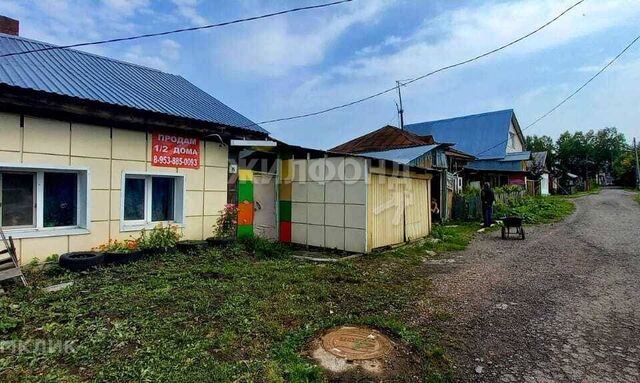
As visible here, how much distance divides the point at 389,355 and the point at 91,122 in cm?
650

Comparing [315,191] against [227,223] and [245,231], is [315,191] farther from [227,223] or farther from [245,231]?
[227,223]

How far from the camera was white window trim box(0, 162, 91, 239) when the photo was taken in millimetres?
5629

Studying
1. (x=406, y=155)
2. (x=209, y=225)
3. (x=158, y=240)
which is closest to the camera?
(x=158, y=240)

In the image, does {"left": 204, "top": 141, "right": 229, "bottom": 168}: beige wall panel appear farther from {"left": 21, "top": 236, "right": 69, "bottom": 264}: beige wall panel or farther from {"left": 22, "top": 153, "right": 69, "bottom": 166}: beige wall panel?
{"left": 21, "top": 236, "right": 69, "bottom": 264}: beige wall panel

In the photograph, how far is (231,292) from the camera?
5.07 m

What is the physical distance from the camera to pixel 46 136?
5844 millimetres

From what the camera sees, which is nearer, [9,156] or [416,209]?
[9,156]

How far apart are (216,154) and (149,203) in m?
1.91

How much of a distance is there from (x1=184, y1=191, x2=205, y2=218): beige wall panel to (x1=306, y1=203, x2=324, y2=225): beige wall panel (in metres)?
2.88

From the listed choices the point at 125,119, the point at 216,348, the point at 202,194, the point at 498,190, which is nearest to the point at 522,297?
the point at 216,348

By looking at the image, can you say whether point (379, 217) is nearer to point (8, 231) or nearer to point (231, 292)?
point (231, 292)

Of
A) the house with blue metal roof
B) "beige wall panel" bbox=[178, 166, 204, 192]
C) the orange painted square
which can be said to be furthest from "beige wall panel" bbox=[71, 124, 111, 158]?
the orange painted square

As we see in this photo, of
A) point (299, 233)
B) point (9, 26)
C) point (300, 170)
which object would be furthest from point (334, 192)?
point (9, 26)

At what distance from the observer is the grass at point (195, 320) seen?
9.84 ft
